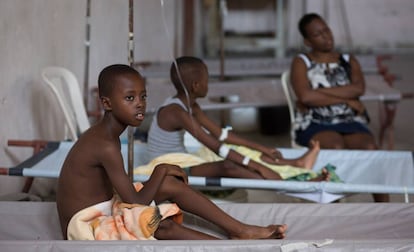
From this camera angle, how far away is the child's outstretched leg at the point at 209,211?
2.29 meters

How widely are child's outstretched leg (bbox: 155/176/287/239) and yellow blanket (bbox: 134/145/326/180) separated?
1.69ft

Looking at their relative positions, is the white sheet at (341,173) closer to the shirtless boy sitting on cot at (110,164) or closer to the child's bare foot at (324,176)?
the child's bare foot at (324,176)

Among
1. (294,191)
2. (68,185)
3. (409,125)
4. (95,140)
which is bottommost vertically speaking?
(409,125)

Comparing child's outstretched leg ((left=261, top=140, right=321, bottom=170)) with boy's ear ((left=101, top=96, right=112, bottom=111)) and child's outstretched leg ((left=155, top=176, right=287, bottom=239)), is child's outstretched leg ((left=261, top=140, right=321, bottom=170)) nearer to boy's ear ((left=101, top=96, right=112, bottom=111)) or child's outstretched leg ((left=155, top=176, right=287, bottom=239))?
child's outstretched leg ((left=155, top=176, right=287, bottom=239))

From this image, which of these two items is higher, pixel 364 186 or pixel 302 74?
pixel 302 74

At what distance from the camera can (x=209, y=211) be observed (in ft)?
7.62

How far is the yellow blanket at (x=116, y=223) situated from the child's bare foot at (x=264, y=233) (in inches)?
11.9

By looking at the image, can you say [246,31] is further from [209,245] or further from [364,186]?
[209,245]

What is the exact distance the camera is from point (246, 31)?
32.9 ft

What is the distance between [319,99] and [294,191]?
984mm

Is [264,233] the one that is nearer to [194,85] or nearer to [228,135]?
[194,85]

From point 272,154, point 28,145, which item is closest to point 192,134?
Result: point 272,154

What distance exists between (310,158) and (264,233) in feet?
3.01

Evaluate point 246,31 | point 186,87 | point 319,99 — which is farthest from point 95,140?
point 246,31
